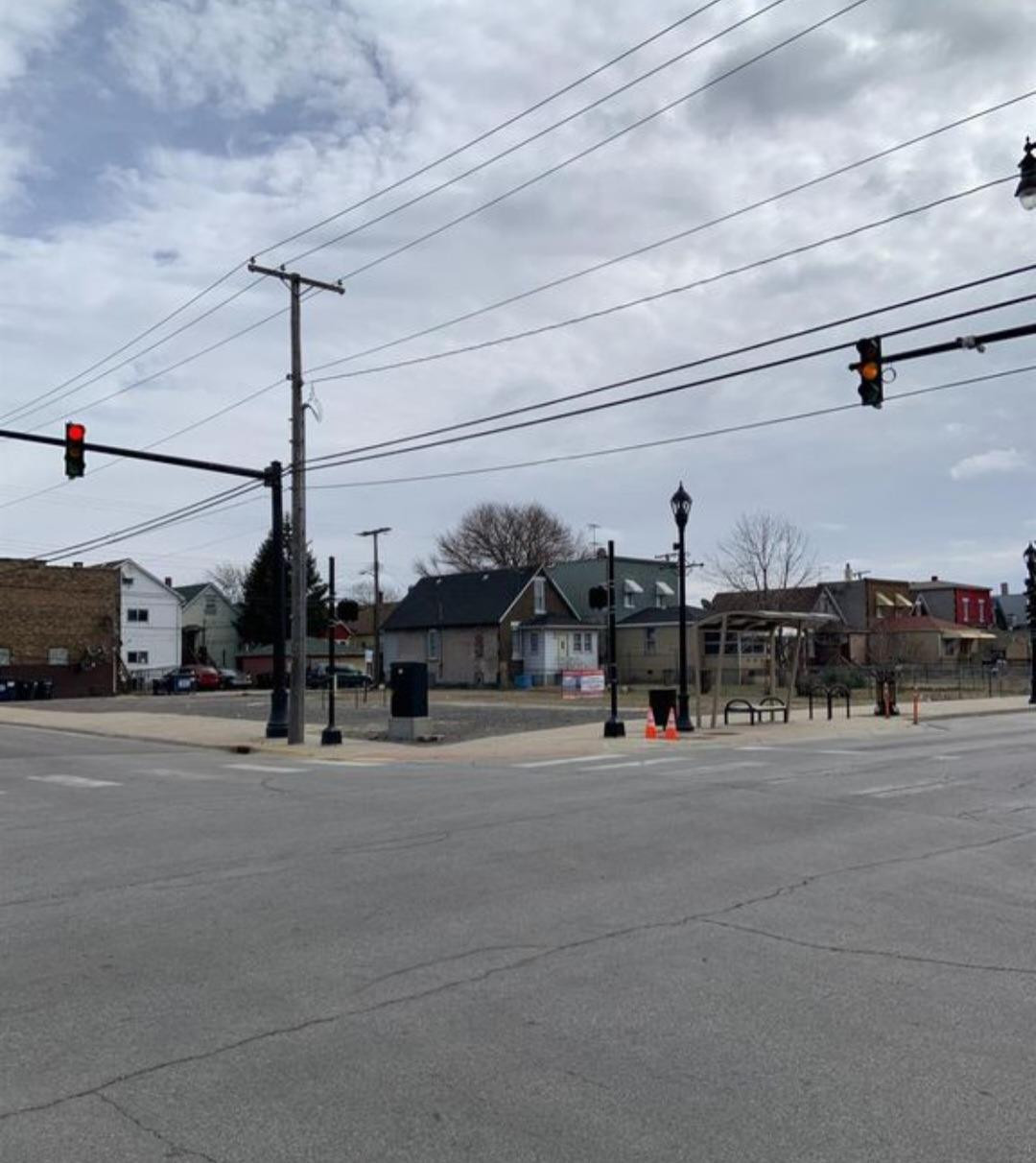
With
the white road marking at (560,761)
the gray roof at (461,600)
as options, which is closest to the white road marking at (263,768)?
the white road marking at (560,761)

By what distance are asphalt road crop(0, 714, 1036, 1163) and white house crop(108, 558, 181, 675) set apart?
71.2 m

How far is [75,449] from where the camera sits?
2150 centimetres

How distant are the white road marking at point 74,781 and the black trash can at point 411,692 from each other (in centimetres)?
796

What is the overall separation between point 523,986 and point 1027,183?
1195cm

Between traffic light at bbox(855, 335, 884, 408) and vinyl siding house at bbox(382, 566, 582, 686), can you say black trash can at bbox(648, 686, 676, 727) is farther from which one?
vinyl siding house at bbox(382, 566, 582, 686)

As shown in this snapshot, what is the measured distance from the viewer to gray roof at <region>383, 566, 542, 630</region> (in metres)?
64.8

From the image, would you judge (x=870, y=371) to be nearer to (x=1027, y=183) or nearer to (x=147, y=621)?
(x=1027, y=183)

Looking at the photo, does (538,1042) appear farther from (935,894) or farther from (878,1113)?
(935,894)

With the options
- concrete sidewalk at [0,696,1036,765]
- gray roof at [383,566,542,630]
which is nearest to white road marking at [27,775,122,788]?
concrete sidewalk at [0,696,1036,765]

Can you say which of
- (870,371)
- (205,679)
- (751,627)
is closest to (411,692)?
(751,627)

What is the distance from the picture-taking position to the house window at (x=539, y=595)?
65500 millimetres

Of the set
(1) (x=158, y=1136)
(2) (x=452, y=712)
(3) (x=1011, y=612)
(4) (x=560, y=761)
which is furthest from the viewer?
(3) (x=1011, y=612)

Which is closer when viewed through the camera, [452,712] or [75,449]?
[75,449]

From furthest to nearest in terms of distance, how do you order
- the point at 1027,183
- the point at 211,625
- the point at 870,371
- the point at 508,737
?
the point at 211,625 < the point at 508,737 < the point at 870,371 < the point at 1027,183
